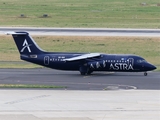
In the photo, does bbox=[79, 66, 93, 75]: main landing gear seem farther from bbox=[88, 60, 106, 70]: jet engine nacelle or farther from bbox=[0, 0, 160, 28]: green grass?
bbox=[0, 0, 160, 28]: green grass

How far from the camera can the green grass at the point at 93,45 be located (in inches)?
2830

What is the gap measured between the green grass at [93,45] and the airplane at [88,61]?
35.0 ft

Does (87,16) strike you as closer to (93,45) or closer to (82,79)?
(93,45)

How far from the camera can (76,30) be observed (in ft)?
303

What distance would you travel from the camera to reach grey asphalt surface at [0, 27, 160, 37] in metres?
87.4

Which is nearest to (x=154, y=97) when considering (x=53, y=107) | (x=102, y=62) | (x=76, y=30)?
(x=53, y=107)

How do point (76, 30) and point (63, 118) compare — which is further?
point (76, 30)

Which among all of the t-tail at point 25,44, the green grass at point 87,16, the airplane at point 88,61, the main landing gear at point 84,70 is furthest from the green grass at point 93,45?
the green grass at point 87,16

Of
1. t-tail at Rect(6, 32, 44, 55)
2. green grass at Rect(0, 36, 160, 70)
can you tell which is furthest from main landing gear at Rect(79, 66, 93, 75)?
green grass at Rect(0, 36, 160, 70)

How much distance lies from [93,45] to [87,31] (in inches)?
499

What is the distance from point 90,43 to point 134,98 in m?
39.5

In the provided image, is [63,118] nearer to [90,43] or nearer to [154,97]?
[154,97]

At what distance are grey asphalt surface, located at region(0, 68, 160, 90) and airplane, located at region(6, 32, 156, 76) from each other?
2.58 ft

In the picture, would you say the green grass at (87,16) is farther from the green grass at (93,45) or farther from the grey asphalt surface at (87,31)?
the green grass at (93,45)
